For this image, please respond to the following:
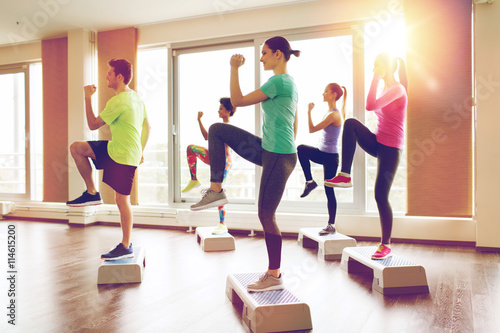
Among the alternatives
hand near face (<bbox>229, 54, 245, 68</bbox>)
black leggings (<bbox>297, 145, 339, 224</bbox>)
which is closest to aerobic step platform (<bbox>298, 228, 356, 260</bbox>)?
black leggings (<bbox>297, 145, 339, 224</bbox>)

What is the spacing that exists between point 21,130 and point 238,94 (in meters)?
5.57

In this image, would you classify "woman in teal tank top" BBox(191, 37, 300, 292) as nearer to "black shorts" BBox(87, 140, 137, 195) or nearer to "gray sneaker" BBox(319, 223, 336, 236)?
"black shorts" BBox(87, 140, 137, 195)

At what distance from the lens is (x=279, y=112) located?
194 centimetres

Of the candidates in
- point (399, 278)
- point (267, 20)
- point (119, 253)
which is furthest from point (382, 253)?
point (267, 20)

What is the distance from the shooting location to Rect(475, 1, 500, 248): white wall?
11.8ft

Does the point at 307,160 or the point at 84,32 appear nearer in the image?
the point at 307,160

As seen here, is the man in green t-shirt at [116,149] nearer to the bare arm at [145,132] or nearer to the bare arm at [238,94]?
the bare arm at [145,132]

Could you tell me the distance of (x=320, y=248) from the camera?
3.42m

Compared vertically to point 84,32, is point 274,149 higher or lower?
lower

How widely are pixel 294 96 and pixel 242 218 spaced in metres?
2.87

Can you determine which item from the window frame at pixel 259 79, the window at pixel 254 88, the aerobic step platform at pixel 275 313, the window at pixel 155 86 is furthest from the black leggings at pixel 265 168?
the window at pixel 155 86

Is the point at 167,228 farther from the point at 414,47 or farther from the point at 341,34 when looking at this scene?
the point at 414,47

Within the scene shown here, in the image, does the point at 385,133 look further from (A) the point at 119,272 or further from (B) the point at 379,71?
(A) the point at 119,272

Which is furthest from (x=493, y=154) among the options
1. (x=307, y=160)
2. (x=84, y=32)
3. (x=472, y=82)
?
(x=84, y=32)
